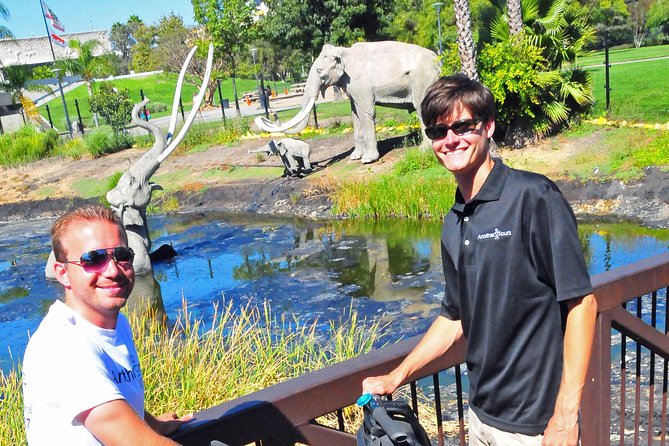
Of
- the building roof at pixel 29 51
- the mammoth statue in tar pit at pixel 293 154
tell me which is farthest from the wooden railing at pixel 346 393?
the building roof at pixel 29 51

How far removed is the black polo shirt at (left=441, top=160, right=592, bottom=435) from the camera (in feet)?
5.64

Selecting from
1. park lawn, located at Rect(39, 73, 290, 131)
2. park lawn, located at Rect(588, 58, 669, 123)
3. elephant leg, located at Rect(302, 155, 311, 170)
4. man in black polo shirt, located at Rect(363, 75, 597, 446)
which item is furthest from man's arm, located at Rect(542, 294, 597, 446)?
park lawn, located at Rect(39, 73, 290, 131)

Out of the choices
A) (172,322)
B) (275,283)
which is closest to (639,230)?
(275,283)

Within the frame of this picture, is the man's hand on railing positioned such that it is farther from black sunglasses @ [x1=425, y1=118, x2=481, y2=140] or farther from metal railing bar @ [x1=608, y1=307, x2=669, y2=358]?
metal railing bar @ [x1=608, y1=307, x2=669, y2=358]

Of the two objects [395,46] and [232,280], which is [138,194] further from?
[395,46]

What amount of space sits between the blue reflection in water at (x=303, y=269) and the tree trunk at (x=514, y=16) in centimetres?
425

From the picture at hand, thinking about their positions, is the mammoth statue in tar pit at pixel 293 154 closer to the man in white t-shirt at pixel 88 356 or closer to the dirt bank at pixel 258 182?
the dirt bank at pixel 258 182

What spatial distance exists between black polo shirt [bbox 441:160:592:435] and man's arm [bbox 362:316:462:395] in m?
0.08

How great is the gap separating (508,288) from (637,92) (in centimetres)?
1919

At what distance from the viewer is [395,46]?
14.1 metres

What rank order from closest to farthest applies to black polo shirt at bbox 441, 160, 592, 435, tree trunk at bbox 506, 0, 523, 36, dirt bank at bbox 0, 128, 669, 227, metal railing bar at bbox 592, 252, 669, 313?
black polo shirt at bbox 441, 160, 592, 435
metal railing bar at bbox 592, 252, 669, 313
dirt bank at bbox 0, 128, 669, 227
tree trunk at bbox 506, 0, 523, 36

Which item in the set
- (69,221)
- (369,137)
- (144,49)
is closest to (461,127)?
(69,221)

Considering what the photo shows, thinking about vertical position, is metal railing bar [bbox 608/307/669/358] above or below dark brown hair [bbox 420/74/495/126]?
below

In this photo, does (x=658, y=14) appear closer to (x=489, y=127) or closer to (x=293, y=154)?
(x=293, y=154)
